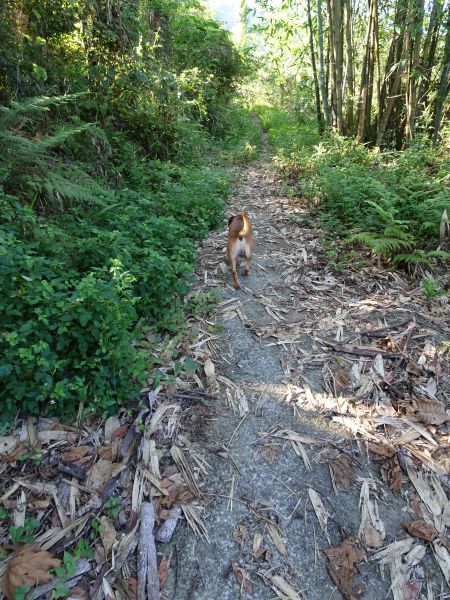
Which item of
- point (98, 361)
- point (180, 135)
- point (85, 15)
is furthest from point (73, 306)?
point (180, 135)

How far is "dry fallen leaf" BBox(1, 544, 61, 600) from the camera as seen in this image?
153 cm

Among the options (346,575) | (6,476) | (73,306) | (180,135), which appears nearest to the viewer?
(346,575)

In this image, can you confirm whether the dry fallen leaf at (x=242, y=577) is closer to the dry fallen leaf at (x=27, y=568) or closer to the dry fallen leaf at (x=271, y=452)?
the dry fallen leaf at (x=271, y=452)

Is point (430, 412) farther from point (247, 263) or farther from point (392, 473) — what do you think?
point (247, 263)

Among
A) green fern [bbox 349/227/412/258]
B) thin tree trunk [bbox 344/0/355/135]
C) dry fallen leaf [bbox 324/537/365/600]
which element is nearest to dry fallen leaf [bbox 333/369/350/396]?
dry fallen leaf [bbox 324/537/365/600]

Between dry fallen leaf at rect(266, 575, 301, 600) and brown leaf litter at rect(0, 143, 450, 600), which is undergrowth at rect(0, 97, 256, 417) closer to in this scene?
brown leaf litter at rect(0, 143, 450, 600)

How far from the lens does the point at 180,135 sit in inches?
267

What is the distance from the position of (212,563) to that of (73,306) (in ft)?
5.33

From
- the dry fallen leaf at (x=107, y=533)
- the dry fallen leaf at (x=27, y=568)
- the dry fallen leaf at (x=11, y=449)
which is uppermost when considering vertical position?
the dry fallen leaf at (x=11, y=449)

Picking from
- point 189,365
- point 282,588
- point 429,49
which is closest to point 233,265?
point 189,365

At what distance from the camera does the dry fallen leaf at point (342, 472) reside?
7.05ft

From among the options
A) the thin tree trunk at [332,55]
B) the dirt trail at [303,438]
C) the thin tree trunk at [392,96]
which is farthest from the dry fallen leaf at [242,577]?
the thin tree trunk at [332,55]

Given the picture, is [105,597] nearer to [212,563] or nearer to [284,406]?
[212,563]

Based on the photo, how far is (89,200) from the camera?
12.0ft
